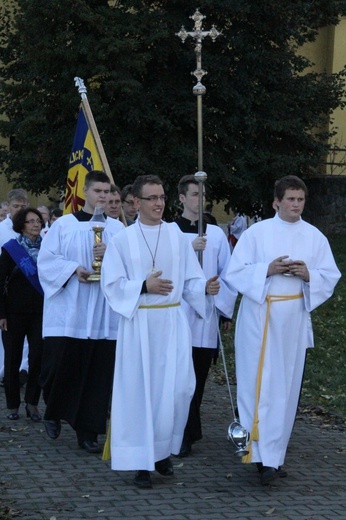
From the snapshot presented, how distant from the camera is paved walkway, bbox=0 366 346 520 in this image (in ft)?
23.0

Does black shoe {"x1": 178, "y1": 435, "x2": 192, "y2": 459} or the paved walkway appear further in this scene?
black shoe {"x1": 178, "y1": 435, "x2": 192, "y2": 459}

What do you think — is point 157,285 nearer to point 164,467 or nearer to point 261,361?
point 261,361

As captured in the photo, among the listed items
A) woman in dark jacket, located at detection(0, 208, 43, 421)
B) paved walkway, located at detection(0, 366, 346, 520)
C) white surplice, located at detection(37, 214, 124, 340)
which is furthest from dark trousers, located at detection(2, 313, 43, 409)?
white surplice, located at detection(37, 214, 124, 340)

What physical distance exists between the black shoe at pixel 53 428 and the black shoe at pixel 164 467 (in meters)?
1.51

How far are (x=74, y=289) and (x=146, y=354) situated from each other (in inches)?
62.8

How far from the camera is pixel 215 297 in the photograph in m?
9.35

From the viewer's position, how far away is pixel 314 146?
25453 mm

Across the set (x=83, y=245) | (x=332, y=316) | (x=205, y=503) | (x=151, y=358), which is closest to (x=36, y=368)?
(x=83, y=245)

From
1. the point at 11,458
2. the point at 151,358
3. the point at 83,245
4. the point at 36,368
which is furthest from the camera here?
the point at 36,368

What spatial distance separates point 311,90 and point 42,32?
5761 millimetres

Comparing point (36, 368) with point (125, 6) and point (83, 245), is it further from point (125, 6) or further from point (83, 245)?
point (125, 6)

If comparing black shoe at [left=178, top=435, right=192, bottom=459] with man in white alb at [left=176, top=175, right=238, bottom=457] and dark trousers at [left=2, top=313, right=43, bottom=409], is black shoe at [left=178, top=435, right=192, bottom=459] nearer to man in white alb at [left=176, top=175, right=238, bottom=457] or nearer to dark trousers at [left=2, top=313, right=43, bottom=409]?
man in white alb at [left=176, top=175, right=238, bottom=457]

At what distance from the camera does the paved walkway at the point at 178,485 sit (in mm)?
7016

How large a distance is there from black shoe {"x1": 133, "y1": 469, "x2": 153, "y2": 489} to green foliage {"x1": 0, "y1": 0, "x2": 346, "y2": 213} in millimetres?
15448
